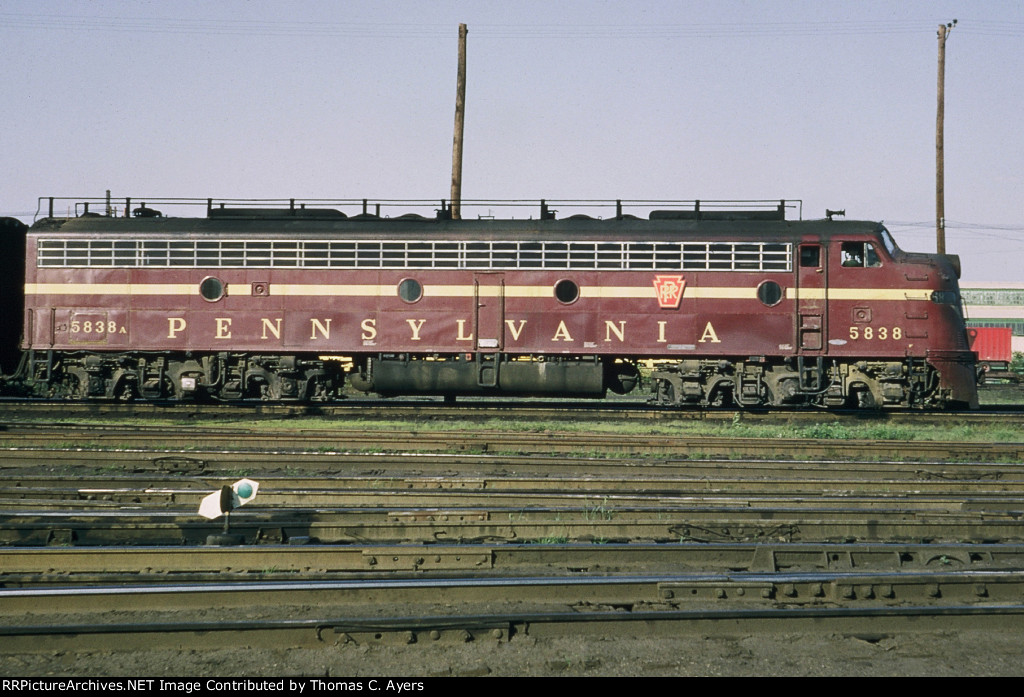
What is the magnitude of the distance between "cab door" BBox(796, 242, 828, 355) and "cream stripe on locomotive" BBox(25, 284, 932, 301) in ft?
0.10

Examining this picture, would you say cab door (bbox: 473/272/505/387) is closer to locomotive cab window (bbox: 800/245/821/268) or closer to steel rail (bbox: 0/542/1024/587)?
locomotive cab window (bbox: 800/245/821/268)

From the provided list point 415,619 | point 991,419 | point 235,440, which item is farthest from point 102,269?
point 991,419

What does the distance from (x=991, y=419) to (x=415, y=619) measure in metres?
16.1

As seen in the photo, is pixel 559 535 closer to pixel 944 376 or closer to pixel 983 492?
pixel 983 492

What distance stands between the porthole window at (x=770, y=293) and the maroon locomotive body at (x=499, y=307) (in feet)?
0.10

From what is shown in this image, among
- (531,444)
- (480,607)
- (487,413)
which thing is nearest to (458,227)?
(487,413)

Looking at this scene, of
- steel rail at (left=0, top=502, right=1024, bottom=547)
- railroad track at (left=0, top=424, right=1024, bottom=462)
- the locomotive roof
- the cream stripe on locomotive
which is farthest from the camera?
the locomotive roof

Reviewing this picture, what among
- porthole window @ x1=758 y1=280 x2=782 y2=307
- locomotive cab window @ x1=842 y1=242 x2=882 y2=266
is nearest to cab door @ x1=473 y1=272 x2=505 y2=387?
porthole window @ x1=758 y1=280 x2=782 y2=307

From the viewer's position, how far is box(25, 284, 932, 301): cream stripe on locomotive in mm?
17688

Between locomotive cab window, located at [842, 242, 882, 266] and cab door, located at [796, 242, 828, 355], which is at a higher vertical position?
locomotive cab window, located at [842, 242, 882, 266]

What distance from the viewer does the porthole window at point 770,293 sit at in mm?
17766

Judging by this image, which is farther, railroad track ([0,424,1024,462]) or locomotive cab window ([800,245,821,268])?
locomotive cab window ([800,245,821,268])

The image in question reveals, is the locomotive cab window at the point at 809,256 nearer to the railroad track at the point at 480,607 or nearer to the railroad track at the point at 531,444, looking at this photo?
the railroad track at the point at 531,444

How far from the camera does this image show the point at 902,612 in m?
6.05
